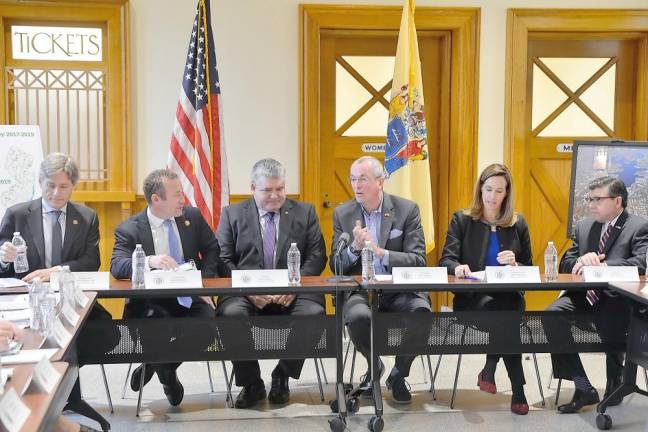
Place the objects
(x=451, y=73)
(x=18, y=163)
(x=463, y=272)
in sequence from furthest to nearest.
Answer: (x=451, y=73), (x=18, y=163), (x=463, y=272)

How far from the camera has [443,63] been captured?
19.6ft

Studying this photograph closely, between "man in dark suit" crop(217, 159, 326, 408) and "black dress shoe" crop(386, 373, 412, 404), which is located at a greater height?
"man in dark suit" crop(217, 159, 326, 408)

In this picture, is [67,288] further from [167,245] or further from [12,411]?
[12,411]

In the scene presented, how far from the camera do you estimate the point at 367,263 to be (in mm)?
3725

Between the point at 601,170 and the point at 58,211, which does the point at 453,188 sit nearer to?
the point at 601,170

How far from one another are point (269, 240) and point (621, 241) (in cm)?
185

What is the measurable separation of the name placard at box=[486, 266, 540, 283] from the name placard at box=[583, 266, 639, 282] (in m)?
0.29

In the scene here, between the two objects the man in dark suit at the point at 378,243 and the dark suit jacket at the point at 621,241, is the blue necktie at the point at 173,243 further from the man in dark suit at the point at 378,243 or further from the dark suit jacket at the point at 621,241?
the dark suit jacket at the point at 621,241

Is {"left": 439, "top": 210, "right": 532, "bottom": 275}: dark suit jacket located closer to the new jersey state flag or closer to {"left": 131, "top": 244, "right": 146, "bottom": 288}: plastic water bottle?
the new jersey state flag

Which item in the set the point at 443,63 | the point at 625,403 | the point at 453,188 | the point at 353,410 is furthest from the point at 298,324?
the point at 443,63

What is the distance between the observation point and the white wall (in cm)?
553

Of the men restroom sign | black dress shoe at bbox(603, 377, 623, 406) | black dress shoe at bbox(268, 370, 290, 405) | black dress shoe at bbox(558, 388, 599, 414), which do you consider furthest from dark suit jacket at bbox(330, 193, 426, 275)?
the men restroom sign

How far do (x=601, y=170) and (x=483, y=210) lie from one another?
1.37 metres

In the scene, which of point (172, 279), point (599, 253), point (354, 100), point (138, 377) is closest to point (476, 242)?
point (599, 253)
